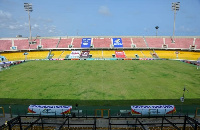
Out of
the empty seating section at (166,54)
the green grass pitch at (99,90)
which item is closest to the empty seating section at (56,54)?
the green grass pitch at (99,90)

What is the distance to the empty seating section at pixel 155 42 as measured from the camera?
65.7 metres

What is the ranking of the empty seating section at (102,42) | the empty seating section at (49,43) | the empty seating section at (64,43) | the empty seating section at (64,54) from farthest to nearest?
the empty seating section at (102,42), the empty seating section at (64,43), the empty seating section at (49,43), the empty seating section at (64,54)

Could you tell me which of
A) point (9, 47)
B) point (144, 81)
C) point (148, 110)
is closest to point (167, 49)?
point (144, 81)

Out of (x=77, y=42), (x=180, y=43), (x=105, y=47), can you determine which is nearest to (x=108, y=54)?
(x=105, y=47)

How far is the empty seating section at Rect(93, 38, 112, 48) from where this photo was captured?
66625 mm

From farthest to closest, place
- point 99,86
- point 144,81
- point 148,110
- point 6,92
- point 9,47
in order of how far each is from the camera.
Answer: point 9,47, point 144,81, point 99,86, point 6,92, point 148,110

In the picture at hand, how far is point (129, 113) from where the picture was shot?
15922 millimetres

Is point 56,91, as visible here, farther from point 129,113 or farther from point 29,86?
point 129,113

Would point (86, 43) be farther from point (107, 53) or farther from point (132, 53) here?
point (132, 53)

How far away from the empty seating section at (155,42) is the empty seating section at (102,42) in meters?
18.5

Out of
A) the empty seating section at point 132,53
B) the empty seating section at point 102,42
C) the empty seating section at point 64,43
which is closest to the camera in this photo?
the empty seating section at point 132,53

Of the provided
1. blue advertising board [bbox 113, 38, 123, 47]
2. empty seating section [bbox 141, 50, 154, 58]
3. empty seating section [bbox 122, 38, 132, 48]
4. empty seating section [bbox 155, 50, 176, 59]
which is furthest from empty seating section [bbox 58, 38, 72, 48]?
empty seating section [bbox 155, 50, 176, 59]

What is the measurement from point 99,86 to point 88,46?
43540mm

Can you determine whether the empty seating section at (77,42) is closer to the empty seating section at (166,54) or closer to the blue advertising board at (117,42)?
the blue advertising board at (117,42)
